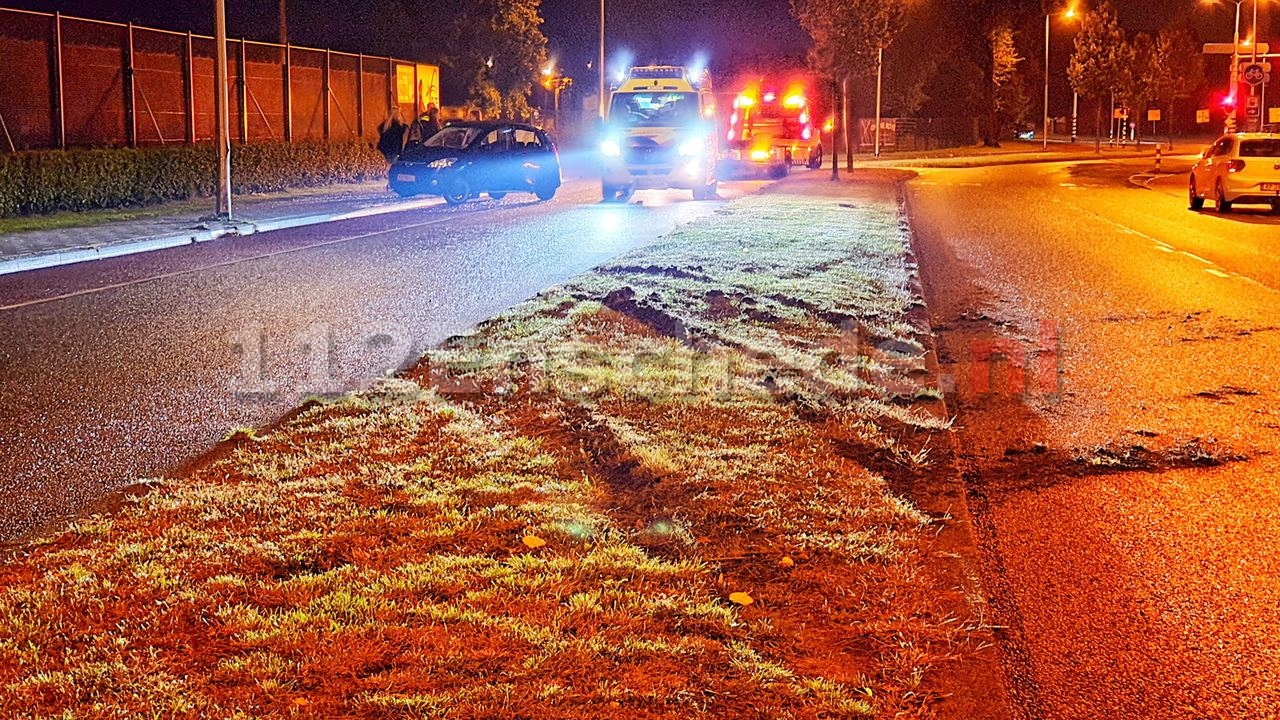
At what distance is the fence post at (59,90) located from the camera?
2550 cm

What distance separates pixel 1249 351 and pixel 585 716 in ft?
26.9

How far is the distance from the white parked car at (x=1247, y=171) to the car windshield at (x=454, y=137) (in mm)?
15595

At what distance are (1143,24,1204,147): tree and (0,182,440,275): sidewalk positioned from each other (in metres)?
65.9

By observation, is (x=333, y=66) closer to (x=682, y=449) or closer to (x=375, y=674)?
(x=682, y=449)

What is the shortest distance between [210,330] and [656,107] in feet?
67.7

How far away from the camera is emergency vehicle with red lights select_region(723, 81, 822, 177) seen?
42531 millimetres

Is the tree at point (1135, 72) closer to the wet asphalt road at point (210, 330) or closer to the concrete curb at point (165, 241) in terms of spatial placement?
the concrete curb at point (165, 241)

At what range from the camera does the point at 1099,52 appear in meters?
80.7

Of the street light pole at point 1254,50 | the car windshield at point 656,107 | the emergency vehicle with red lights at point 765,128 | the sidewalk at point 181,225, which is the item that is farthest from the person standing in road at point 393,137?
the street light pole at point 1254,50

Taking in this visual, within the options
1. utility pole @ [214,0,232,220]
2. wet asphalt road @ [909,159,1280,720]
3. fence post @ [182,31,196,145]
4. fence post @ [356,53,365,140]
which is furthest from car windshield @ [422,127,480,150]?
wet asphalt road @ [909,159,1280,720]

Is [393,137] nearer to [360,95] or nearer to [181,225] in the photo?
[360,95]

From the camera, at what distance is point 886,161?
57094 millimetres

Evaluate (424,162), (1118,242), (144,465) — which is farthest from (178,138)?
(144,465)

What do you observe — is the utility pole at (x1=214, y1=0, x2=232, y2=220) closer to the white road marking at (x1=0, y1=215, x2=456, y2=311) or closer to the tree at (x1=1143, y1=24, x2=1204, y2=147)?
the white road marking at (x1=0, y1=215, x2=456, y2=311)
